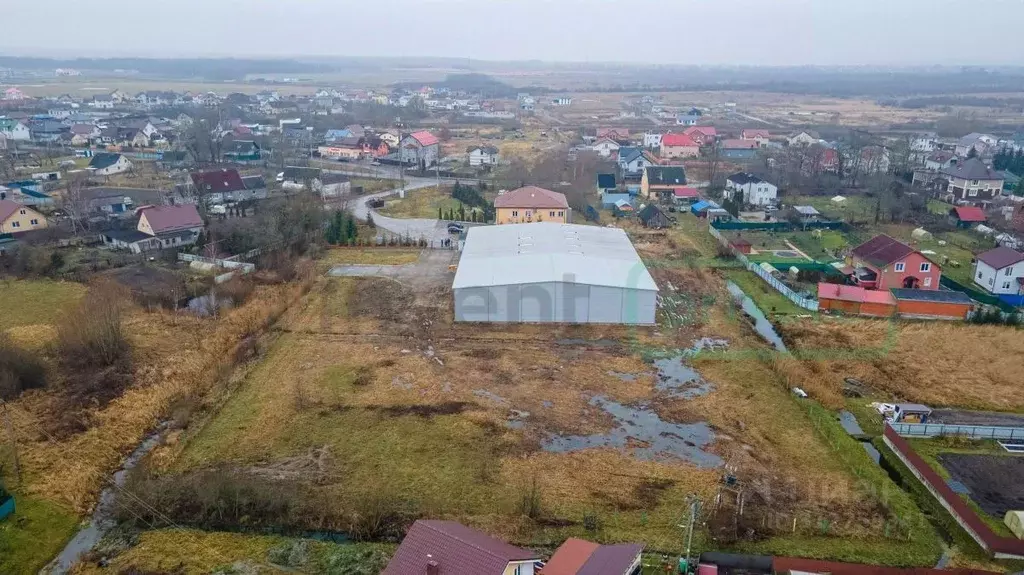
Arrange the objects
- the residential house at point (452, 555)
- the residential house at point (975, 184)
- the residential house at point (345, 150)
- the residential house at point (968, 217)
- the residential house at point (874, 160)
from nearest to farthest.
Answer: the residential house at point (452, 555), the residential house at point (968, 217), the residential house at point (975, 184), the residential house at point (874, 160), the residential house at point (345, 150)

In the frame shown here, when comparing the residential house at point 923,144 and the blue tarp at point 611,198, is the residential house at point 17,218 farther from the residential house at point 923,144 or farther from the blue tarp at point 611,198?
the residential house at point 923,144

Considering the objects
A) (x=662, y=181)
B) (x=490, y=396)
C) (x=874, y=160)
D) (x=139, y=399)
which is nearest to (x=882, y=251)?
(x=490, y=396)

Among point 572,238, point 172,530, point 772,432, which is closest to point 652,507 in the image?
point 772,432

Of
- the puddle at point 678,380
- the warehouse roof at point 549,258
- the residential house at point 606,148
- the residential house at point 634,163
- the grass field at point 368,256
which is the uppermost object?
the residential house at point 606,148

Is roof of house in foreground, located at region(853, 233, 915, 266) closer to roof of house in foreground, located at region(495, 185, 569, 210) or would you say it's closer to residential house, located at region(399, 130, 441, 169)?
roof of house in foreground, located at region(495, 185, 569, 210)

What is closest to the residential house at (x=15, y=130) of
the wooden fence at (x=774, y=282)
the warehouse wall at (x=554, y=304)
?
the warehouse wall at (x=554, y=304)
